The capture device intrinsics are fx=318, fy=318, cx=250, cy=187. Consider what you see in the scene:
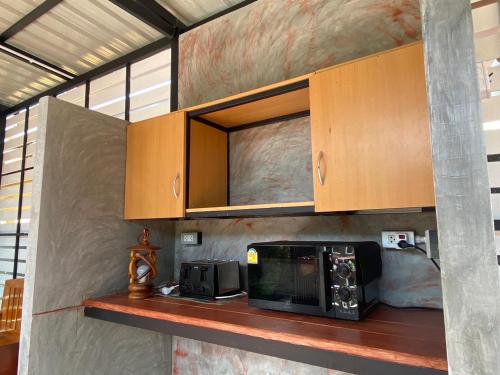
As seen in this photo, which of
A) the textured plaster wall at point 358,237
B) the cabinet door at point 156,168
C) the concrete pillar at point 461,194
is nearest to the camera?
the concrete pillar at point 461,194

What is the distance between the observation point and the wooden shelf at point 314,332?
3.04 feet

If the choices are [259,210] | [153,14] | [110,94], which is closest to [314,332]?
[259,210]

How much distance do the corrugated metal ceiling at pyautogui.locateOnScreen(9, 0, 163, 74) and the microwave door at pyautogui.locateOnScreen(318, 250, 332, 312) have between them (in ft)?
7.51

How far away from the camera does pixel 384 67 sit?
3.99 ft

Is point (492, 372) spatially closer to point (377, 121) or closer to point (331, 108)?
point (377, 121)

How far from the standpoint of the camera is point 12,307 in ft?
8.07

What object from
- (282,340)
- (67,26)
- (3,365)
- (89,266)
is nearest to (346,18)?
(282,340)

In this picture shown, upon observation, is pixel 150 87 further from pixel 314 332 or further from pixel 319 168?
pixel 314 332

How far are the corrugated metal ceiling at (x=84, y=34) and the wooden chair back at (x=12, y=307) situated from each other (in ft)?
6.67

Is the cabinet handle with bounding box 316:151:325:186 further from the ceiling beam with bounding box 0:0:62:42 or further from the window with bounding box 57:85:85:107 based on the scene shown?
the window with bounding box 57:85:85:107

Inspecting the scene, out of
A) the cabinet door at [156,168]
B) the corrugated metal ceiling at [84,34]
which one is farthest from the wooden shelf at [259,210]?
the corrugated metal ceiling at [84,34]

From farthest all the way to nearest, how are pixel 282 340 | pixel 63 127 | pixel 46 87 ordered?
pixel 46 87
pixel 63 127
pixel 282 340

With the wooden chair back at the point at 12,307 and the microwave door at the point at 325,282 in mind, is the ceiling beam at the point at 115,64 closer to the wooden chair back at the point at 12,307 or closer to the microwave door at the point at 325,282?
the wooden chair back at the point at 12,307

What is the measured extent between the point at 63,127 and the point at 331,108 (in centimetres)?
138
